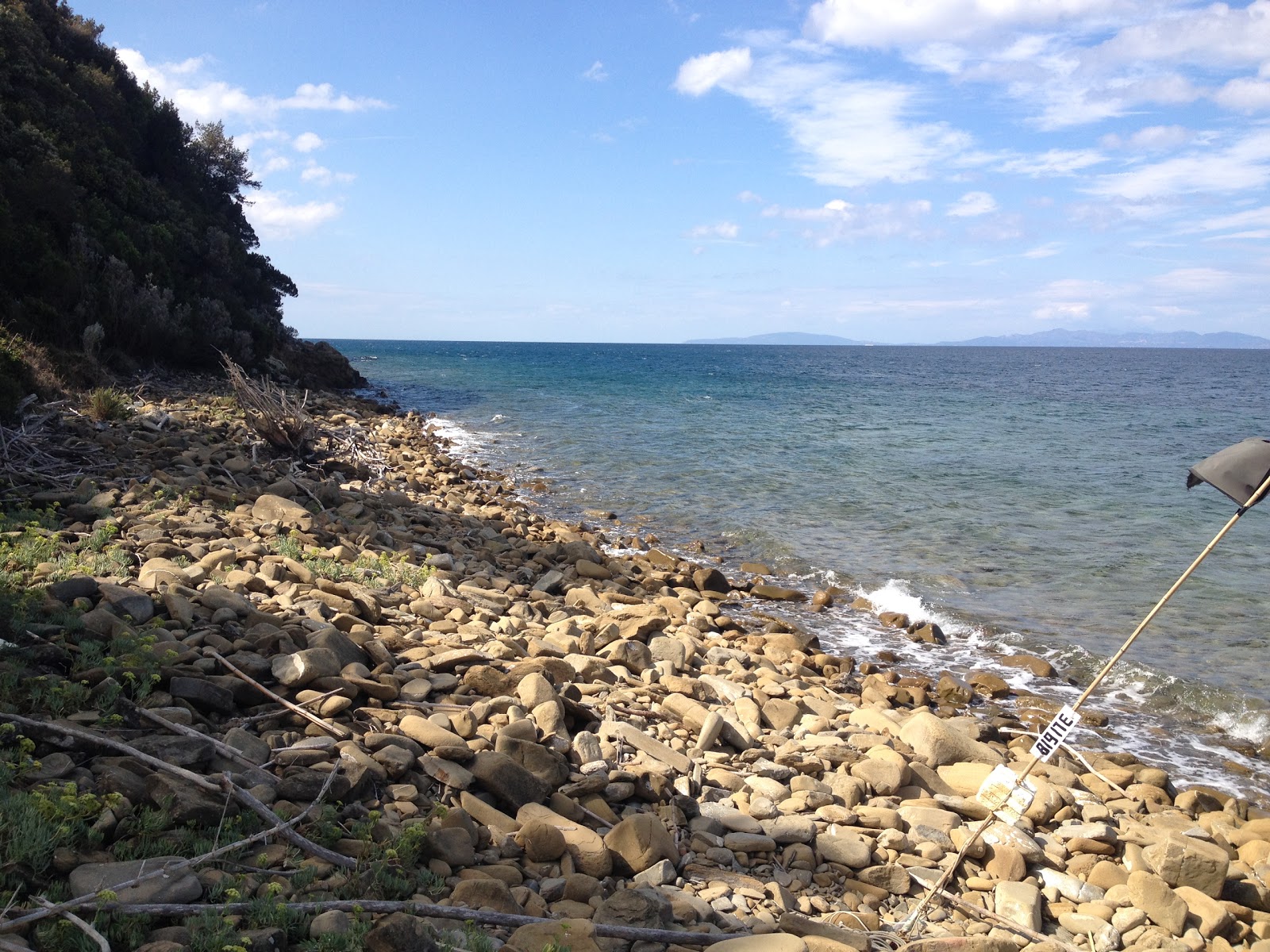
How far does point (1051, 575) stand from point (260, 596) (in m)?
10.8

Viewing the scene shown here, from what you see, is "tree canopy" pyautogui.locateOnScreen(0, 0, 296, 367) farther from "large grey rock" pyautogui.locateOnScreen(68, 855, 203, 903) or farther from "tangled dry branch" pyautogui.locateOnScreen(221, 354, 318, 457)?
"large grey rock" pyautogui.locateOnScreen(68, 855, 203, 903)

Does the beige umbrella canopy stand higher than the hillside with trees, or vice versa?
the hillside with trees

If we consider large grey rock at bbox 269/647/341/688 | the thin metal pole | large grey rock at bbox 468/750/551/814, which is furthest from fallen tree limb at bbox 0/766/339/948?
the thin metal pole

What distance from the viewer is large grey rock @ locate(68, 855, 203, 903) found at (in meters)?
3.03

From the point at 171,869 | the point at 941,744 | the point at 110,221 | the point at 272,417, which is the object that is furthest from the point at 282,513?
the point at 110,221

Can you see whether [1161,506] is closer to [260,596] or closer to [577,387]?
[260,596]

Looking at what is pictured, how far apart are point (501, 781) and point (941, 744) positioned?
3720 millimetres

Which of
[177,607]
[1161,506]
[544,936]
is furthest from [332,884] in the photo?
[1161,506]

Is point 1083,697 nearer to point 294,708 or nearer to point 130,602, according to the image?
point 294,708

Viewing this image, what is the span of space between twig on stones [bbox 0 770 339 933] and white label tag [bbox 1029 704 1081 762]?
145 inches

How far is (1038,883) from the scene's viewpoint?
5.02 m

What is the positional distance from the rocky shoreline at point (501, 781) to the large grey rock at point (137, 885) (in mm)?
12

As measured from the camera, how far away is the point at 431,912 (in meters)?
3.38

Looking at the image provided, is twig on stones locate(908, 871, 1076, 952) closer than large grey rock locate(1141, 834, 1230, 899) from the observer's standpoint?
Yes
